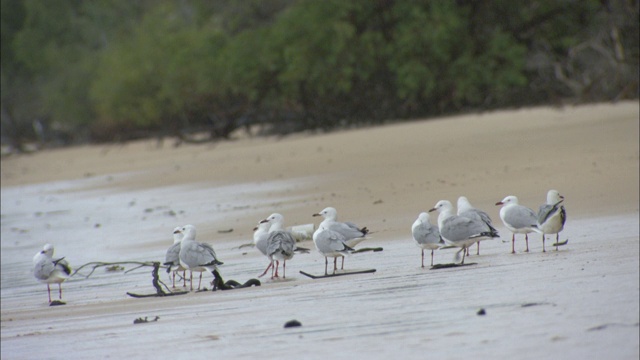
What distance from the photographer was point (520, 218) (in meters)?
8.83

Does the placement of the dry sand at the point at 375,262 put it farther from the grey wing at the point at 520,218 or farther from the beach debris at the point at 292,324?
the grey wing at the point at 520,218

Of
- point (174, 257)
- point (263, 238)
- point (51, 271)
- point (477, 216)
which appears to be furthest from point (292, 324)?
point (51, 271)

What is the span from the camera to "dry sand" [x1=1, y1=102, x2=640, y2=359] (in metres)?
6.23

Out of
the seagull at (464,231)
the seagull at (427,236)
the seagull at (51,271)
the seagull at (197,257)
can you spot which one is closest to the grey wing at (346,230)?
the seagull at (427,236)

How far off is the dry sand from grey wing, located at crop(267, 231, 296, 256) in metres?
0.23

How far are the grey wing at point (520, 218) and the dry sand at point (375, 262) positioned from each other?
0.69ft

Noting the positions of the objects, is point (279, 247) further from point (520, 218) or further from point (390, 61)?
point (390, 61)

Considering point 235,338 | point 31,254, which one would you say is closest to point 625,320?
point 235,338

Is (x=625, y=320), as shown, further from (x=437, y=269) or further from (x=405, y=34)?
(x=405, y=34)

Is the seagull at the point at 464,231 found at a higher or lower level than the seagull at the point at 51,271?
higher

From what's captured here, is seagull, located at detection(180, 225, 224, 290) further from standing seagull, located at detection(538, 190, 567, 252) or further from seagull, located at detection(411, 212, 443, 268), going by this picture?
standing seagull, located at detection(538, 190, 567, 252)

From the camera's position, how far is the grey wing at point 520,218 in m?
8.77

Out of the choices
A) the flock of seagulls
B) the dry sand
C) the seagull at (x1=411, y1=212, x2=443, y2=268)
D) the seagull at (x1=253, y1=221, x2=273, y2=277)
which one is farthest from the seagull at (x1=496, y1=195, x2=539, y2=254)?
the seagull at (x1=253, y1=221, x2=273, y2=277)

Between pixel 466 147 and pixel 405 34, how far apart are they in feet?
49.9
